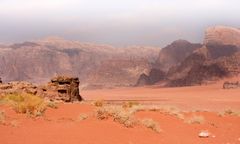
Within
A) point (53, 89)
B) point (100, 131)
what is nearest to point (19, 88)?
point (53, 89)

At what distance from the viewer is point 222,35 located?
14812 centimetres

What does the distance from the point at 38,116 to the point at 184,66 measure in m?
111

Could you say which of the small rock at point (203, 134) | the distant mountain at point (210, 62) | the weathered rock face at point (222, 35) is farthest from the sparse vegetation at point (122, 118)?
the weathered rock face at point (222, 35)

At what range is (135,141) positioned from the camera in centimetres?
1194

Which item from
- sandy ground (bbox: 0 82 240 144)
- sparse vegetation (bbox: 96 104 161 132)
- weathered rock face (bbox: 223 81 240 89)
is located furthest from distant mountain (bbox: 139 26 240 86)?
sparse vegetation (bbox: 96 104 161 132)

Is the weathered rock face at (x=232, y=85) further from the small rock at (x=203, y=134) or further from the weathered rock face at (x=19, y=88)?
the small rock at (x=203, y=134)

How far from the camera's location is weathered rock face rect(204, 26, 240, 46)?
142712 mm

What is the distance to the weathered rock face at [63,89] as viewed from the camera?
34781 mm

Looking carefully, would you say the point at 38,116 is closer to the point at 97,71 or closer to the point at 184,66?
the point at 184,66

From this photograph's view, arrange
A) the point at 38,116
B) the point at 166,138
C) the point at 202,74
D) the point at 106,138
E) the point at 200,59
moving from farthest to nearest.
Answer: the point at 200,59, the point at 202,74, the point at 38,116, the point at 166,138, the point at 106,138

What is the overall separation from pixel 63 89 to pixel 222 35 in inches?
4686

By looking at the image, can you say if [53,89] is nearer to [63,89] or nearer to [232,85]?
[63,89]

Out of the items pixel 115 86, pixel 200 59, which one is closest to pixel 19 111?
pixel 200 59

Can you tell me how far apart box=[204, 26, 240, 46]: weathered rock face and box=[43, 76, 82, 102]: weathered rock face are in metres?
107
